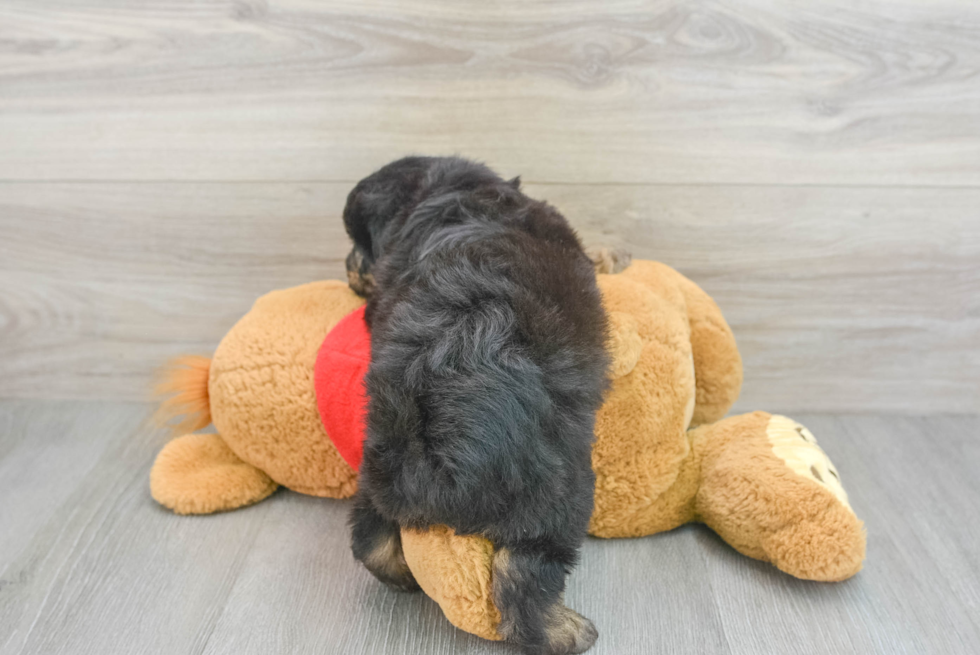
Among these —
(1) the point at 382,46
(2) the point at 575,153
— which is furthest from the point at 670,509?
(1) the point at 382,46

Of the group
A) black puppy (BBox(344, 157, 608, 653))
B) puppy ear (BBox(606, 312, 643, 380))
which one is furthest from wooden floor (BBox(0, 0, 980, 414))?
black puppy (BBox(344, 157, 608, 653))

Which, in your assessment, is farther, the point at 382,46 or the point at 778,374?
the point at 778,374

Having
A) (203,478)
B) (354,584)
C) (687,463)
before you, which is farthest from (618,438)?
(203,478)

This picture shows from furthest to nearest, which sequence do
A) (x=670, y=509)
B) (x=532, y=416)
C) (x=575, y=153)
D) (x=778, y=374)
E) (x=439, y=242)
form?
(x=778, y=374) → (x=575, y=153) → (x=670, y=509) → (x=439, y=242) → (x=532, y=416)

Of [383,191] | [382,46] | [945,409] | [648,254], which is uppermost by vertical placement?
[382,46]

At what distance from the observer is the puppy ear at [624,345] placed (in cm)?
87

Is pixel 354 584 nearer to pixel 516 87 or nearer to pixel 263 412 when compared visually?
pixel 263 412

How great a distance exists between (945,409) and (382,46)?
1.28 m

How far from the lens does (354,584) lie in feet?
3.05

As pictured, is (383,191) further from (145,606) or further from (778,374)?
(778,374)

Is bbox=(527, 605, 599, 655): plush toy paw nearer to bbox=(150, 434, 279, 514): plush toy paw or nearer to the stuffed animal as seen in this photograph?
the stuffed animal

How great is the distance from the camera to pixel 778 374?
52.1 inches

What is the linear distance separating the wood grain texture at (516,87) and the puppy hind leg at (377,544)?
65 cm

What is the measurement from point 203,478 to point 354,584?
1.11ft
